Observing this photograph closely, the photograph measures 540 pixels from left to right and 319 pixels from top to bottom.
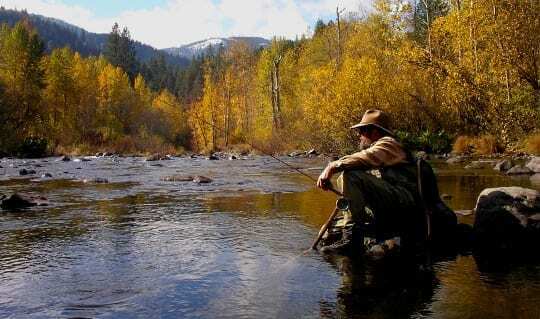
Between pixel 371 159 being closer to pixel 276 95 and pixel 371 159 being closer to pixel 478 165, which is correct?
pixel 478 165

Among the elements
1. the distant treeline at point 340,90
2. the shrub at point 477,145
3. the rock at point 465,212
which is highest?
Result: the distant treeline at point 340,90

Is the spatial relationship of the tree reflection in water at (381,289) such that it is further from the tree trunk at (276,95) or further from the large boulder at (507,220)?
the tree trunk at (276,95)

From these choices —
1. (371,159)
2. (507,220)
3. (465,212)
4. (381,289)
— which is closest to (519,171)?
(465,212)

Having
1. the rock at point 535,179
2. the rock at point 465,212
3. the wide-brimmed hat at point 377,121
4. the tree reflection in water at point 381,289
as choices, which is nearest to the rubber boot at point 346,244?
the tree reflection in water at point 381,289

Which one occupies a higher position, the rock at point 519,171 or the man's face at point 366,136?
the man's face at point 366,136

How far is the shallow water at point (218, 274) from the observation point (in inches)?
165

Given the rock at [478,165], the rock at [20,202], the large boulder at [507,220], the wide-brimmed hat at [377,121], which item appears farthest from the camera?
the rock at [478,165]

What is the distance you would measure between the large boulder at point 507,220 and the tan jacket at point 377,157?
141 cm

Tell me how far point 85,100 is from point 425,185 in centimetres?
5759

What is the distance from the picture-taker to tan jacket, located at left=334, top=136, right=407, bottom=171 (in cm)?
546

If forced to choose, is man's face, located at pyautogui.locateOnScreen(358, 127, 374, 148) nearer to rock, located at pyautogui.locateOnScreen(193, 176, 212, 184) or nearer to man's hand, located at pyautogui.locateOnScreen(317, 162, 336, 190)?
man's hand, located at pyautogui.locateOnScreen(317, 162, 336, 190)

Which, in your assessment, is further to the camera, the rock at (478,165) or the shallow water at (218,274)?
the rock at (478,165)

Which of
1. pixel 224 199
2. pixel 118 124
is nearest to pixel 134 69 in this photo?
pixel 118 124

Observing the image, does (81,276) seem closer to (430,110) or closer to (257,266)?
(257,266)
